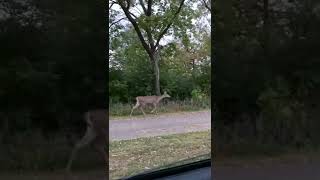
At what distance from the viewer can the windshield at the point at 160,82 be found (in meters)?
3.24

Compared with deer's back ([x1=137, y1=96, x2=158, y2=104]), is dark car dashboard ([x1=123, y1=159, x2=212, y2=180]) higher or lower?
lower

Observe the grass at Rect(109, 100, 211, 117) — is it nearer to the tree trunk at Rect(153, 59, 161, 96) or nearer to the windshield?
the windshield

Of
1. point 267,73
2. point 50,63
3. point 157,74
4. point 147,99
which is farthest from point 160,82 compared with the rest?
point 50,63

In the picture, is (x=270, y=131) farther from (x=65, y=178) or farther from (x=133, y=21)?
(x=133, y=21)

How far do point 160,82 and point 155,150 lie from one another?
0.53 meters

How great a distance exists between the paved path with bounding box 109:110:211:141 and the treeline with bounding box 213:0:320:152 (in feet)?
2.80

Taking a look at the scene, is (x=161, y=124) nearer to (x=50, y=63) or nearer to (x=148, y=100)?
(x=148, y=100)

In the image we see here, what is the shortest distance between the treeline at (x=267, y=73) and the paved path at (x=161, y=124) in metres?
0.85

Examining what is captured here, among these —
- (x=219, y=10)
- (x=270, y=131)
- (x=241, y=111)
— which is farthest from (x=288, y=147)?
(x=219, y=10)

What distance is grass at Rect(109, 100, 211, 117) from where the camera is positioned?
10.3 ft

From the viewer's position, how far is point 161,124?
145 inches

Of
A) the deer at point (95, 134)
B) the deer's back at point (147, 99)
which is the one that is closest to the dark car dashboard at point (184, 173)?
the deer's back at point (147, 99)

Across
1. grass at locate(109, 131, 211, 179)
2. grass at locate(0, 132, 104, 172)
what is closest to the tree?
grass at locate(109, 131, 211, 179)

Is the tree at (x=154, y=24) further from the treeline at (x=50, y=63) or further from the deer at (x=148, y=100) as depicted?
the treeline at (x=50, y=63)
